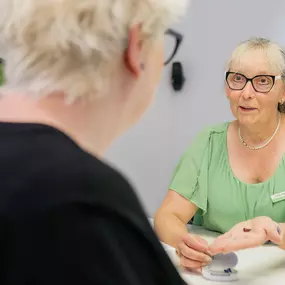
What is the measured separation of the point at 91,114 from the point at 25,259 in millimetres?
208

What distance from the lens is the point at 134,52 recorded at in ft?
2.16

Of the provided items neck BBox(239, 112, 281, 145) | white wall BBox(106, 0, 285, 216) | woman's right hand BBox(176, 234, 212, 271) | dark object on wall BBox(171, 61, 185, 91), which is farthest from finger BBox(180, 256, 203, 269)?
dark object on wall BBox(171, 61, 185, 91)

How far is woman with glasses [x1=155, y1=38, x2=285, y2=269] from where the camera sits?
1.55 m

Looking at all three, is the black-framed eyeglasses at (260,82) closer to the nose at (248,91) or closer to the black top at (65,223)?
the nose at (248,91)

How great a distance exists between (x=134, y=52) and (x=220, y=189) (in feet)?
3.25

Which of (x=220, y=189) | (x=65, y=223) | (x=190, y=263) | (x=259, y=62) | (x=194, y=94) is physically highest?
(x=259, y=62)

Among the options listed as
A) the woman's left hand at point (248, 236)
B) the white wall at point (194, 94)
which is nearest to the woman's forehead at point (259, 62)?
Result: the woman's left hand at point (248, 236)

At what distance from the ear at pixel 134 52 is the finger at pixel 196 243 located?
0.67 m

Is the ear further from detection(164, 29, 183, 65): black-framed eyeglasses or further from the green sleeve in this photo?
the green sleeve

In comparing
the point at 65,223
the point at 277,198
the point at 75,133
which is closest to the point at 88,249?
the point at 65,223

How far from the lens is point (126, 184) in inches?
22.7

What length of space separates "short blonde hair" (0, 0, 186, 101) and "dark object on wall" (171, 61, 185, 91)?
1996 mm

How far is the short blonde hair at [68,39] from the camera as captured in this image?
619mm

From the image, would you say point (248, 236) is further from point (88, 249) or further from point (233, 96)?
point (88, 249)
